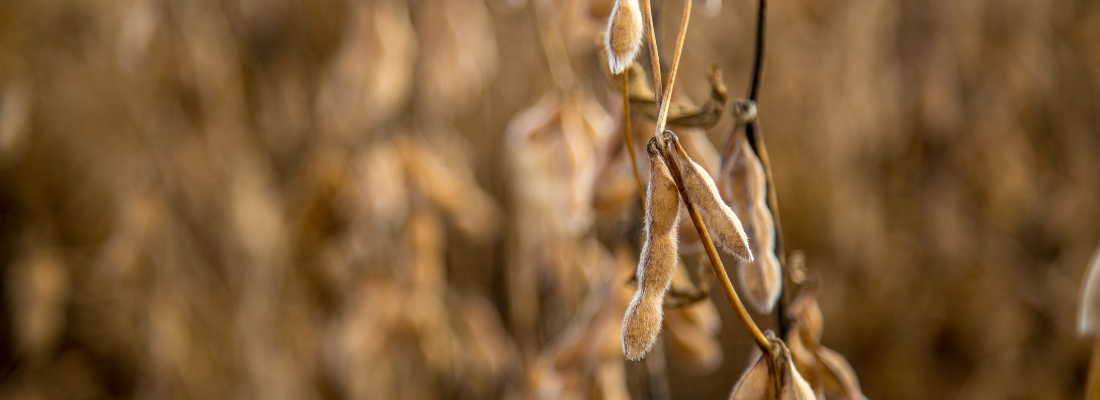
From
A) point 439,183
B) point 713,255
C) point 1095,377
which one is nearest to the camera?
point 713,255

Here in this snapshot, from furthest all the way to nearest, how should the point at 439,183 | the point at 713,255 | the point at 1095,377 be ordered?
the point at 439,183, the point at 1095,377, the point at 713,255

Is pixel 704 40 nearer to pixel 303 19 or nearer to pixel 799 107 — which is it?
pixel 799 107

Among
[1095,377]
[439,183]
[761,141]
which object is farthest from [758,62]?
[439,183]

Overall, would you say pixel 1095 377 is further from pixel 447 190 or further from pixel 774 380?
pixel 447 190

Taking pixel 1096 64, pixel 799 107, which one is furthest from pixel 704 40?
pixel 1096 64

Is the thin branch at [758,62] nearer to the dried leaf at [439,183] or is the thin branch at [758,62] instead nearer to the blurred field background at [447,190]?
the blurred field background at [447,190]
